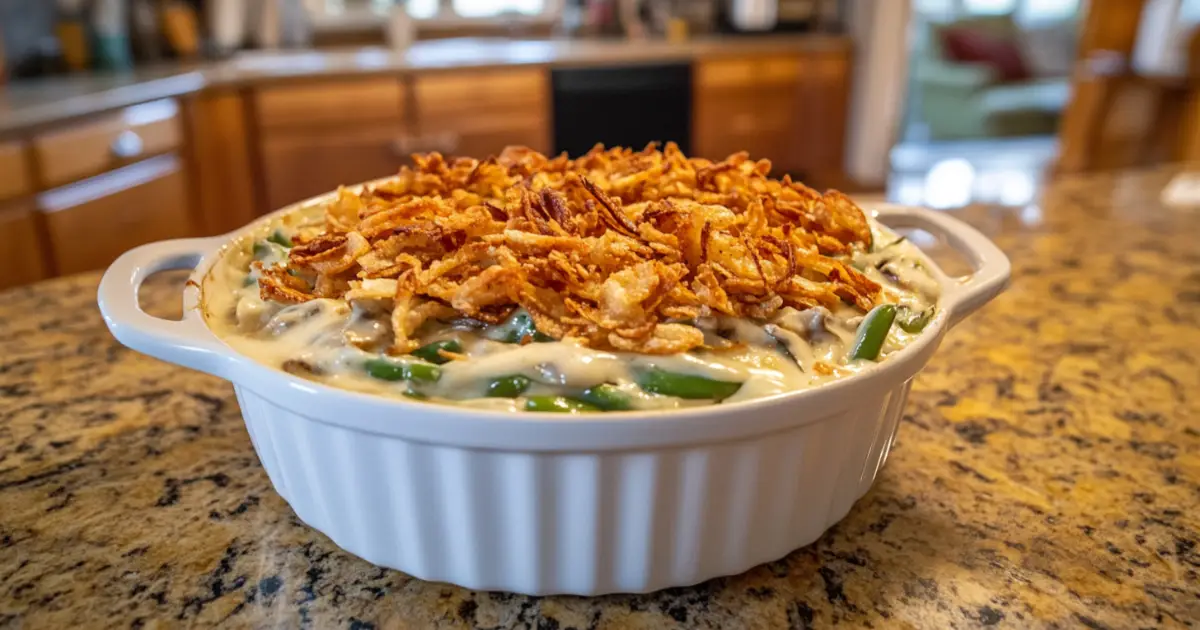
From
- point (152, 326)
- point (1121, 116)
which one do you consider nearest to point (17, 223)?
point (152, 326)

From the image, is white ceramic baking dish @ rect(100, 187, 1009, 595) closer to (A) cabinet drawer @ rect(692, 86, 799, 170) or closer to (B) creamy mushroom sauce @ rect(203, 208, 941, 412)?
(B) creamy mushroom sauce @ rect(203, 208, 941, 412)

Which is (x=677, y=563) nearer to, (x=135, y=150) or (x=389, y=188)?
(x=389, y=188)

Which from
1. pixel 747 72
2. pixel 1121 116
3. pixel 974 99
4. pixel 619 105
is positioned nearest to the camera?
pixel 619 105

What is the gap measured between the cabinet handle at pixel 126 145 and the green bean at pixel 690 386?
7.09 ft

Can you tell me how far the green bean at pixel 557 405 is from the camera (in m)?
0.57

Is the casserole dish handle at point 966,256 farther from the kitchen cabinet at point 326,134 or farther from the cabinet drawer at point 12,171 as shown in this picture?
the kitchen cabinet at point 326,134

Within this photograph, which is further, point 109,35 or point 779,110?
point 779,110

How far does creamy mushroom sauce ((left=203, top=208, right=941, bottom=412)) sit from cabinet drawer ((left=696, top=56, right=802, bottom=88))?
271cm

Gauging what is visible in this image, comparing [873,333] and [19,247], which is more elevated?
[873,333]

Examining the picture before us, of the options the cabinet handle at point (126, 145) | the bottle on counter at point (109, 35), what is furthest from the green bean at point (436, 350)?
the bottle on counter at point (109, 35)

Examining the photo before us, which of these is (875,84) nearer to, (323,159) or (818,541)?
(323,159)

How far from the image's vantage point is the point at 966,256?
894 millimetres

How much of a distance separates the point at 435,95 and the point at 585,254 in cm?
241

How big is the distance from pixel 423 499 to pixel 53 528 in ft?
1.12
